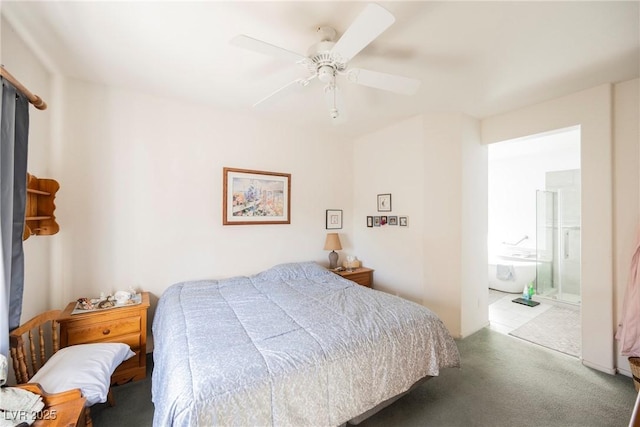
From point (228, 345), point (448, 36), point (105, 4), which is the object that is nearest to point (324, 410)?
point (228, 345)

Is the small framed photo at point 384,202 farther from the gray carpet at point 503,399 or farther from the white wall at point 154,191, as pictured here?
the gray carpet at point 503,399

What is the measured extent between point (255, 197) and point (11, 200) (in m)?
2.00

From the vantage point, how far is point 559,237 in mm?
4406

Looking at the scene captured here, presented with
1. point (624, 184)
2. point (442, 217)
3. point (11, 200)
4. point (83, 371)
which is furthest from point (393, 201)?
point (11, 200)

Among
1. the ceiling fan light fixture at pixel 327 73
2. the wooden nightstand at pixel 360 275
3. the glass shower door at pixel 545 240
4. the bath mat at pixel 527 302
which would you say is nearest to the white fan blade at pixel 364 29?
the ceiling fan light fixture at pixel 327 73

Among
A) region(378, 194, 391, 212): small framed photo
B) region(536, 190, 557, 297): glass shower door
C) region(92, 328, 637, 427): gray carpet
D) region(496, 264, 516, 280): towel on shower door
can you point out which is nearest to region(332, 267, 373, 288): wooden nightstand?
region(378, 194, 391, 212): small framed photo

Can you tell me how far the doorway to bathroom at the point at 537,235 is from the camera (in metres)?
3.56

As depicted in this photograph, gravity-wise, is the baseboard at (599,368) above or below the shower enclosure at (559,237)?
below

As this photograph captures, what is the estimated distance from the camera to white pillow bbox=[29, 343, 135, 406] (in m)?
1.39

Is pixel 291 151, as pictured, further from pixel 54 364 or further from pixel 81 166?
pixel 54 364

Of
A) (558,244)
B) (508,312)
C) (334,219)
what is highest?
(334,219)

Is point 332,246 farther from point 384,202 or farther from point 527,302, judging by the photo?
point 527,302

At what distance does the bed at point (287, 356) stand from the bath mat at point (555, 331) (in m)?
1.77

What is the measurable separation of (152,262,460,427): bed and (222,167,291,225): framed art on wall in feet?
3.47
